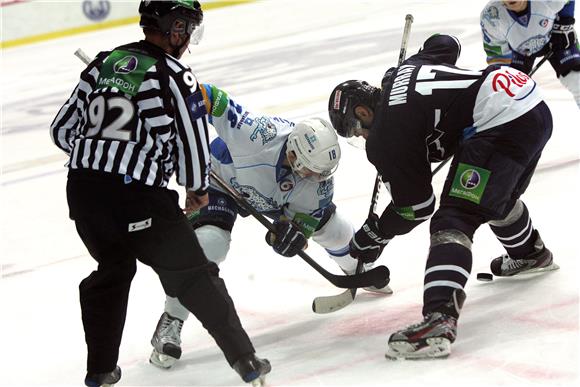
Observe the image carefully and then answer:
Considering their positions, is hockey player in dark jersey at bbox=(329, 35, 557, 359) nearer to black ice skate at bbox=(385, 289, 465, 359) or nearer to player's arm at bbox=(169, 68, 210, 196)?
black ice skate at bbox=(385, 289, 465, 359)

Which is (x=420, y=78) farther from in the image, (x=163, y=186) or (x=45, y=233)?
(x=45, y=233)

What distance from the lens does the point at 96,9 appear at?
1111cm

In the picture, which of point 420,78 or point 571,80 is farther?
point 571,80

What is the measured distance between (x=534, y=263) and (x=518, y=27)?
166cm

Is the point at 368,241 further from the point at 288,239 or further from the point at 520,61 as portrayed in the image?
the point at 520,61

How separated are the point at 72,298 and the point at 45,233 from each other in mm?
999

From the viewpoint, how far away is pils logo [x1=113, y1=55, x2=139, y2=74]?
2.32 metres

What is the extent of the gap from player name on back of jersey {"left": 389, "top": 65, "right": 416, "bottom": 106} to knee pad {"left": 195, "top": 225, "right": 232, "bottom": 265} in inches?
27.5

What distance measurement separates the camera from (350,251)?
3.14 m

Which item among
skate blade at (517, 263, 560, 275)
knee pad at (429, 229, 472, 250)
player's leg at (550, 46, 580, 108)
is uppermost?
player's leg at (550, 46, 580, 108)

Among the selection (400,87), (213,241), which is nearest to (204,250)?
(213,241)

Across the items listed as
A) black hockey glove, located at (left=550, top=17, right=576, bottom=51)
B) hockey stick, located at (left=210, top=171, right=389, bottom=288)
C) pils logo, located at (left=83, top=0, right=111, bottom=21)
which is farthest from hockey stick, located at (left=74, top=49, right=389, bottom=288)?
pils logo, located at (left=83, top=0, right=111, bottom=21)

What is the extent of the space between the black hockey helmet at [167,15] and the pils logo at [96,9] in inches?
354

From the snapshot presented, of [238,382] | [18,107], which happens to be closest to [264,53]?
[18,107]
